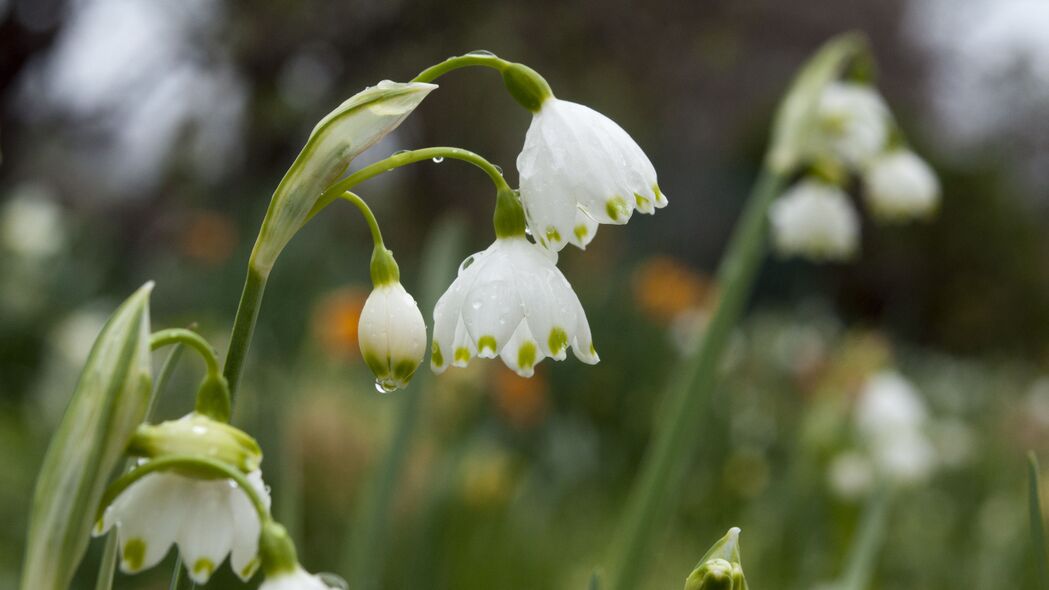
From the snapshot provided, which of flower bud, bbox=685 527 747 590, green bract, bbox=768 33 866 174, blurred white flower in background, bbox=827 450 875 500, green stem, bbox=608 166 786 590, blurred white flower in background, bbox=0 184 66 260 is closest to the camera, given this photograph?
flower bud, bbox=685 527 747 590

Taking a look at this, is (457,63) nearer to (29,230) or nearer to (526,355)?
(526,355)

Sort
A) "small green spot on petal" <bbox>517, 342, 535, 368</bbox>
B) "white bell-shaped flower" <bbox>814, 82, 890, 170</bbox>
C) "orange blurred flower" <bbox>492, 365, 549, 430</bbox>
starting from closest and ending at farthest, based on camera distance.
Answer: "small green spot on petal" <bbox>517, 342, 535, 368</bbox> → "white bell-shaped flower" <bbox>814, 82, 890, 170</bbox> → "orange blurred flower" <bbox>492, 365, 549, 430</bbox>

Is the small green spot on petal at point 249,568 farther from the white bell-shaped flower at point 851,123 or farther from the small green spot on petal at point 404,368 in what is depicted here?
the white bell-shaped flower at point 851,123

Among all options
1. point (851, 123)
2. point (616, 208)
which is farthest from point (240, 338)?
point (851, 123)

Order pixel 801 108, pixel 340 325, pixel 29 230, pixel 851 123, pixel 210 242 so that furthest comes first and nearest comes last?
1. pixel 210 242
2. pixel 29 230
3. pixel 340 325
4. pixel 851 123
5. pixel 801 108

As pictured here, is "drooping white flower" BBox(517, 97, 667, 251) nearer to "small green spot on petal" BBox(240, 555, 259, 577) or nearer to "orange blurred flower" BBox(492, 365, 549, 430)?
"small green spot on petal" BBox(240, 555, 259, 577)

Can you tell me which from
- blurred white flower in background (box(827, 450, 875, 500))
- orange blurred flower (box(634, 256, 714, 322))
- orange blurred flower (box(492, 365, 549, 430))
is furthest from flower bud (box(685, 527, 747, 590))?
orange blurred flower (box(634, 256, 714, 322))
